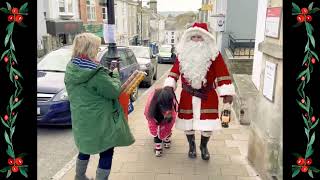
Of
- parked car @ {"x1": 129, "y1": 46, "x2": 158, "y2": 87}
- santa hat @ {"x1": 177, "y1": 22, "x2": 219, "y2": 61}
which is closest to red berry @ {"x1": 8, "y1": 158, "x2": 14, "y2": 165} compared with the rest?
santa hat @ {"x1": 177, "y1": 22, "x2": 219, "y2": 61}

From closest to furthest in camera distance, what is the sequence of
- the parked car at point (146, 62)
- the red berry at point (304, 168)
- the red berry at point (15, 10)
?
the red berry at point (15, 10) < the red berry at point (304, 168) < the parked car at point (146, 62)

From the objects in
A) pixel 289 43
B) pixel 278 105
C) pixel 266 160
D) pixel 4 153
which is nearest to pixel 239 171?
pixel 266 160

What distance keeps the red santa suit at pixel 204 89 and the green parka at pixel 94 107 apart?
3.88 ft

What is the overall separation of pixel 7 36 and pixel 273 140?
8.57 feet

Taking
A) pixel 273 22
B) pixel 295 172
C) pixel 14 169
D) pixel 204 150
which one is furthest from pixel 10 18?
pixel 204 150

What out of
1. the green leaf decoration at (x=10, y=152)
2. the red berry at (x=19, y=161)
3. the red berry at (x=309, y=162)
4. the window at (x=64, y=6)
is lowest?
the red berry at (x=309, y=162)

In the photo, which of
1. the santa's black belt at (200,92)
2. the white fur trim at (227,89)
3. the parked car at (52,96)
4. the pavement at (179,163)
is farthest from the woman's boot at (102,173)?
the parked car at (52,96)

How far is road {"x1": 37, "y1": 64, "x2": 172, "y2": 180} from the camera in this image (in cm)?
439

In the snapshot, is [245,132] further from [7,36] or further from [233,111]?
[7,36]

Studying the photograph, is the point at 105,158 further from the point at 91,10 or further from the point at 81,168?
the point at 91,10

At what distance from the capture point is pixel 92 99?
309cm

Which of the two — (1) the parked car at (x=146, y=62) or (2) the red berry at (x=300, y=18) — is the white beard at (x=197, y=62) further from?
(1) the parked car at (x=146, y=62)

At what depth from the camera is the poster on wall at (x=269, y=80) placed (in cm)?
322

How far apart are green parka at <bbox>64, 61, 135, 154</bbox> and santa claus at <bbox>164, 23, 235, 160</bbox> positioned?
1194mm
